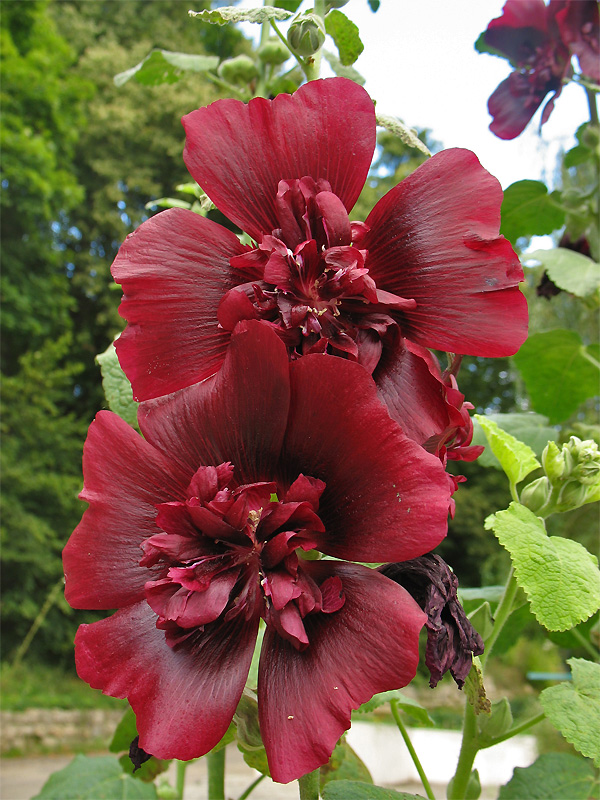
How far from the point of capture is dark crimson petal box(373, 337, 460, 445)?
0.35m

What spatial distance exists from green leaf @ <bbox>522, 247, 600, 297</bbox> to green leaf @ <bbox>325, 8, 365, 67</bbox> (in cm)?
41

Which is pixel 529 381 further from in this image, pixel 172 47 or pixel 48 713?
pixel 172 47

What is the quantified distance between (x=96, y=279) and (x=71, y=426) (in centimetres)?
216

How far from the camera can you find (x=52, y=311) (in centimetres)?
788

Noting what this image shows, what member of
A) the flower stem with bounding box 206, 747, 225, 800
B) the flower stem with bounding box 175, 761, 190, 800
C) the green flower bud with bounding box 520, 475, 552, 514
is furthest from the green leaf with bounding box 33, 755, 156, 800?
the green flower bud with bounding box 520, 475, 552, 514

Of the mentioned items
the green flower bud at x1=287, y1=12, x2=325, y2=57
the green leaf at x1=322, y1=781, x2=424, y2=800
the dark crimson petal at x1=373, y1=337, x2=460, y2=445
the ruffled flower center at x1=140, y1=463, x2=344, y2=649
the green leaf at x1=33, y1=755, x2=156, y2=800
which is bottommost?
the green leaf at x1=33, y1=755, x2=156, y2=800

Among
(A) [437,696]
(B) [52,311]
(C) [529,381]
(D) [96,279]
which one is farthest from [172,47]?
(C) [529,381]

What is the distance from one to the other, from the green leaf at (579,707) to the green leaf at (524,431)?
291 mm

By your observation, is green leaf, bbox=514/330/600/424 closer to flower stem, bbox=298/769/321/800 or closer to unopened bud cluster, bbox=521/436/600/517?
unopened bud cluster, bbox=521/436/600/517

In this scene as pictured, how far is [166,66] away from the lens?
87 cm

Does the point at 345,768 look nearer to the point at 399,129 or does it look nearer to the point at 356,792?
the point at 356,792

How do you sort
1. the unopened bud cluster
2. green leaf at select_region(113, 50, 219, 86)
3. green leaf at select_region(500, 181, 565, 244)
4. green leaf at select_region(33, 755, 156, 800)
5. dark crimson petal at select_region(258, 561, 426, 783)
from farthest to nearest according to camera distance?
green leaf at select_region(500, 181, 565, 244) → green leaf at select_region(113, 50, 219, 86) → green leaf at select_region(33, 755, 156, 800) → the unopened bud cluster → dark crimson petal at select_region(258, 561, 426, 783)

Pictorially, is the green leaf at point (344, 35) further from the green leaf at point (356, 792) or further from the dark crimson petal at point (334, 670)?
the green leaf at point (356, 792)

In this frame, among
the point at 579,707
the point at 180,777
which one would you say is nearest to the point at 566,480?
the point at 579,707
